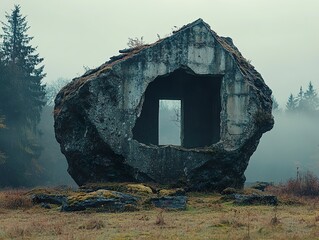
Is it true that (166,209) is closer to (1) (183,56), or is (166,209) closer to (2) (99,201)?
(2) (99,201)

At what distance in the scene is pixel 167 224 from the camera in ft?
36.7

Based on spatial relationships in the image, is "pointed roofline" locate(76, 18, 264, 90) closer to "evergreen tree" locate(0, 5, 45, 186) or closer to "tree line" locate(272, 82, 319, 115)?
"evergreen tree" locate(0, 5, 45, 186)

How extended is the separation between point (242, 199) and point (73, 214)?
5183 mm

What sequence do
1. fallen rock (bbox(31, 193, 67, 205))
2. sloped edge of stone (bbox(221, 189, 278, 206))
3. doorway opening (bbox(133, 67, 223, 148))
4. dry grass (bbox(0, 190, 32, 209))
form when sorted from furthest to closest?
doorway opening (bbox(133, 67, 223, 148)), fallen rock (bbox(31, 193, 67, 205)), sloped edge of stone (bbox(221, 189, 278, 206)), dry grass (bbox(0, 190, 32, 209))

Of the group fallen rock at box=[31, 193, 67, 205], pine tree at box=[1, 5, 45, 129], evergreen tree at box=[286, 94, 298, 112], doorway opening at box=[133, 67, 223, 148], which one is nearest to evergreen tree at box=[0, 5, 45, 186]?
pine tree at box=[1, 5, 45, 129]

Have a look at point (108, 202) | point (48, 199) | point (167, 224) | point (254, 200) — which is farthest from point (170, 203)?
point (48, 199)

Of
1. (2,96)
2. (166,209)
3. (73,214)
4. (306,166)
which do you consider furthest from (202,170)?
(306,166)

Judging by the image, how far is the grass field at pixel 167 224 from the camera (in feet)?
32.2

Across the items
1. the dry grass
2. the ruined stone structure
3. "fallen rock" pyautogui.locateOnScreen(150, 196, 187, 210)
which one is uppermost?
the ruined stone structure

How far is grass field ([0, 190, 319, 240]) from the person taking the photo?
9.83 meters

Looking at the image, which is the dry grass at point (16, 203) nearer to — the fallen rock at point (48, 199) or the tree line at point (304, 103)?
the fallen rock at point (48, 199)

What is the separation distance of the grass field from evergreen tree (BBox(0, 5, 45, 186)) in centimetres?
2793

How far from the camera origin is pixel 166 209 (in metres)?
14.1

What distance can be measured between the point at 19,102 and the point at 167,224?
34.5 metres
